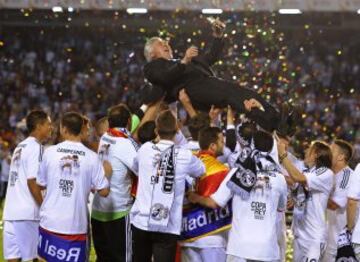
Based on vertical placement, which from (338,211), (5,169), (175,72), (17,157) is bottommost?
(5,169)

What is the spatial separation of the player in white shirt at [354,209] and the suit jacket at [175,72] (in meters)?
1.69

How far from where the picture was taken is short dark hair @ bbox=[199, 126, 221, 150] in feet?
26.5

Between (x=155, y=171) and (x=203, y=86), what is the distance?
3.12ft

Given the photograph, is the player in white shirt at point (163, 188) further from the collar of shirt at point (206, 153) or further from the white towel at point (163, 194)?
the collar of shirt at point (206, 153)

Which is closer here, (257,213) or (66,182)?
(257,213)

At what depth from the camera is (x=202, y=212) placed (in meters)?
8.25

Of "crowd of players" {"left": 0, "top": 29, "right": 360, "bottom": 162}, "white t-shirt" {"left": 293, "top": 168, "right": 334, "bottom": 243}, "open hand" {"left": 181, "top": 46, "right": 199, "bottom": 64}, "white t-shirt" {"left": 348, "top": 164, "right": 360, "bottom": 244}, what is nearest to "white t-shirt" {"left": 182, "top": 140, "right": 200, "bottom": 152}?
"open hand" {"left": 181, "top": 46, "right": 199, "bottom": 64}

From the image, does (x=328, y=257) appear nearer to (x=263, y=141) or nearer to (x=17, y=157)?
(x=263, y=141)

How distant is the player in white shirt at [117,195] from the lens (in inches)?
343

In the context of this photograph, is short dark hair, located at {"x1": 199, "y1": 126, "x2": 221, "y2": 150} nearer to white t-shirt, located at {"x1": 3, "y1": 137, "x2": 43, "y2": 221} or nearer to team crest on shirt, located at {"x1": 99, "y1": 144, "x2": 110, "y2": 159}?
team crest on shirt, located at {"x1": 99, "y1": 144, "x2": 110, "y2": 159}

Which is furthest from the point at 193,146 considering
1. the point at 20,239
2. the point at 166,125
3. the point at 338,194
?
the point at 20,239

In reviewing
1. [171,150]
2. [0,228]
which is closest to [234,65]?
[0,228]

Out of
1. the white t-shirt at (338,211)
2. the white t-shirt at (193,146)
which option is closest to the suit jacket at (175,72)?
the white t-shirt at (193,146)

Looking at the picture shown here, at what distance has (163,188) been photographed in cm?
792
